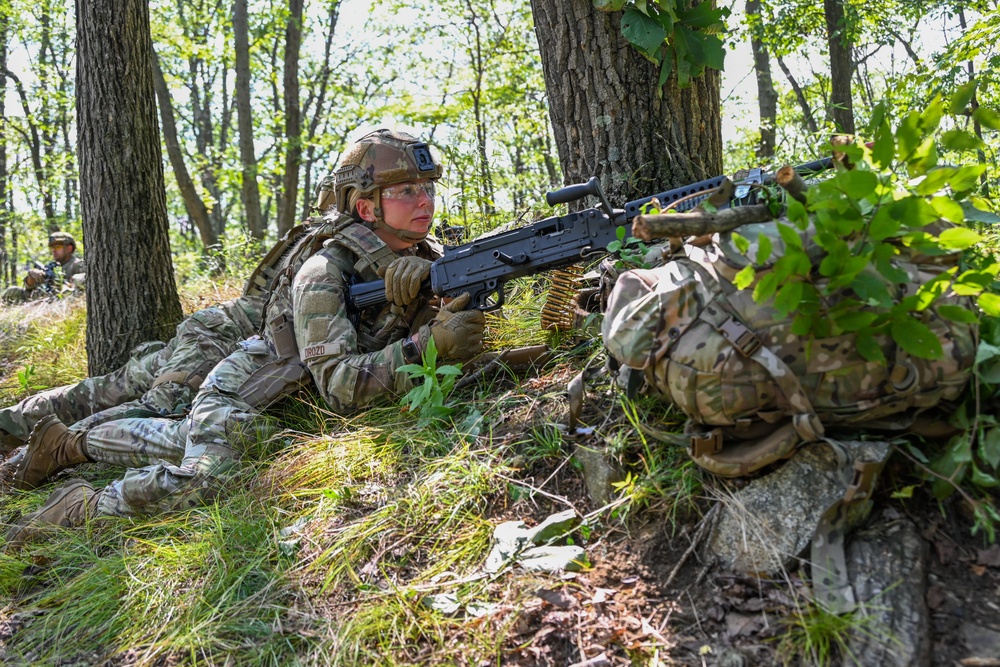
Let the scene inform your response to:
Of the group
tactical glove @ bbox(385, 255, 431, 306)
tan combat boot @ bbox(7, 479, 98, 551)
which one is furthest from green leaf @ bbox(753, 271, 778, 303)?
tan combat boot @ bbox(7, 479, 98, 551)

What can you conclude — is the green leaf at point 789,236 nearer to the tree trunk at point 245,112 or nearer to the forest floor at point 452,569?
the forest floor at point 452,569

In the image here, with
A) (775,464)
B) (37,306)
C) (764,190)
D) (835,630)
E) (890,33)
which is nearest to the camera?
(835,630)

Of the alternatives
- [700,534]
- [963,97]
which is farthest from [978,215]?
[700,534]

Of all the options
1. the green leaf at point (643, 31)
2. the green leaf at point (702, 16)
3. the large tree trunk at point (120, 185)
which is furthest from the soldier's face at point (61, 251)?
the green leaf at point (702, 16)

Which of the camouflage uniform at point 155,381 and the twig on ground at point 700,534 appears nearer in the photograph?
the twig on ground at point 700,534

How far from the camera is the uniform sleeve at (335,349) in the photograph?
13.0 feet

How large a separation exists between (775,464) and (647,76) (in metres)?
2.35

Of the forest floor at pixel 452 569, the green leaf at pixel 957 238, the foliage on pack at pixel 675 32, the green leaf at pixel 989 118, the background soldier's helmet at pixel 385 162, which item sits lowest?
the forest floor at pixel 452 569

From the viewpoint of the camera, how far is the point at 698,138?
4.19 metres

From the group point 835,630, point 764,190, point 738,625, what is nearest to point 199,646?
point 738,625

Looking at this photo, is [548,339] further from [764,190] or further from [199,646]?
[199,646]

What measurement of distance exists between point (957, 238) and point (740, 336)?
2.22ft

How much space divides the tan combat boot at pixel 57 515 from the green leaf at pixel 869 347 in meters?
3.47

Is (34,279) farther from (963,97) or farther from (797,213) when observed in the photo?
(963,97)
